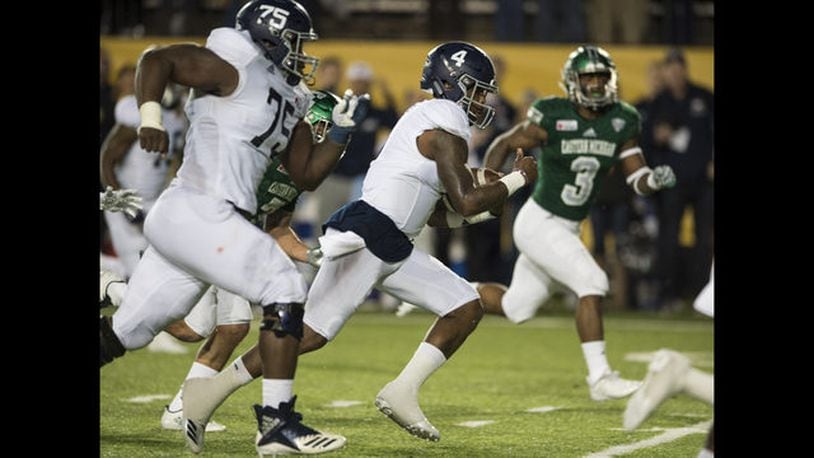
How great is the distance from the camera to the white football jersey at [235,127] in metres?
4.86

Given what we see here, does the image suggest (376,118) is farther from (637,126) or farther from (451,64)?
(451,64)

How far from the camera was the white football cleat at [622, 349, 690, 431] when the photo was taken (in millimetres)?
4418

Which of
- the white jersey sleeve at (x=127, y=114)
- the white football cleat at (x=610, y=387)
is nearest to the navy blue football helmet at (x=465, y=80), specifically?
the white football cleat at (x=610, y=387)

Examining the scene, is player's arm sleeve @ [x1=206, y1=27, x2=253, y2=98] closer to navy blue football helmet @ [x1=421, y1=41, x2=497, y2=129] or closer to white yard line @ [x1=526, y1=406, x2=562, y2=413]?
navy blue football helmet @ [x1=421, y1=41, x2=497, y2=129]

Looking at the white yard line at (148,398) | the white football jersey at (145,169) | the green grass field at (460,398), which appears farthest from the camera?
the white football jersey at (145,169)

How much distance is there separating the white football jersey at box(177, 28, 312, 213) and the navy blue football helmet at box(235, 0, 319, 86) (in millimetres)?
39

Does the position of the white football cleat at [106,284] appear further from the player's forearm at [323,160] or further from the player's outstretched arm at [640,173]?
the player's outstretched arm at [640,173]

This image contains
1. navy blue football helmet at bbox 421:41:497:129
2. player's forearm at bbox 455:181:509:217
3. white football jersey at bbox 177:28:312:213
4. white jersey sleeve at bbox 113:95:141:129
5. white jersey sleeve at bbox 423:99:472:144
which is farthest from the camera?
white jersey sleeve at bbox 113:95:141:129

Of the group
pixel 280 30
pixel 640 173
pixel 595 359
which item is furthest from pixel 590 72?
pixel 280 30

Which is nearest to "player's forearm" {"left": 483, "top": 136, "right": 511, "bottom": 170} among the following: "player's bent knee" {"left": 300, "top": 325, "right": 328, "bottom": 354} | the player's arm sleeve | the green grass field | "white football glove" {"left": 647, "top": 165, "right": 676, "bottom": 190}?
"white football glove" {"left": 647, "top": 165, "right": 676, "bottom": 190}

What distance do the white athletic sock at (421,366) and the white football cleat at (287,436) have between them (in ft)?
2.73

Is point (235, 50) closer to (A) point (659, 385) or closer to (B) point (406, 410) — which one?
(B) point (406, 410)

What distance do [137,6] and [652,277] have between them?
465 cm
